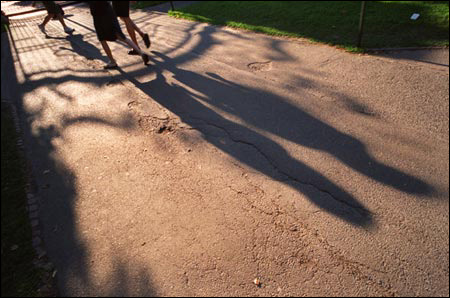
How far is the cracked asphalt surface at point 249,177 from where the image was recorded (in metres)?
2.38

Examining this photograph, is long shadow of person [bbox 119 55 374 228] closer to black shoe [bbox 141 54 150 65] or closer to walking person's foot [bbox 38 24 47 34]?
black shoe [bbox 141 54 150 65]

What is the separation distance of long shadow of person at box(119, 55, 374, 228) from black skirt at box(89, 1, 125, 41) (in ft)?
3.31

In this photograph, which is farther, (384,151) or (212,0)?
(212,0)

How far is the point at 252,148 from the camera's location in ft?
11.9

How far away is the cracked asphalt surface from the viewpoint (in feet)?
7.82

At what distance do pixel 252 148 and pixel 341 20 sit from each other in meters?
5.47

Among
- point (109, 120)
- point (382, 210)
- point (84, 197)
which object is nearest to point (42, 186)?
point (84, 197)

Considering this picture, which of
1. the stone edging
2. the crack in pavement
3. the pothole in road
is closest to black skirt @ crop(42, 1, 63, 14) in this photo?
the stone edging

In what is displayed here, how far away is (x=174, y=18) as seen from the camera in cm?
977

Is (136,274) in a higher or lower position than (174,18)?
lower

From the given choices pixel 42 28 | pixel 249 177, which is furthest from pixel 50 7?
pixel 249 177

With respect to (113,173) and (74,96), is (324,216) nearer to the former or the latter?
(113,173)

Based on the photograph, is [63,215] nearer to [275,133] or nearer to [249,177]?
[249,177]

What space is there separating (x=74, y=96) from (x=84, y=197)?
2.94m
